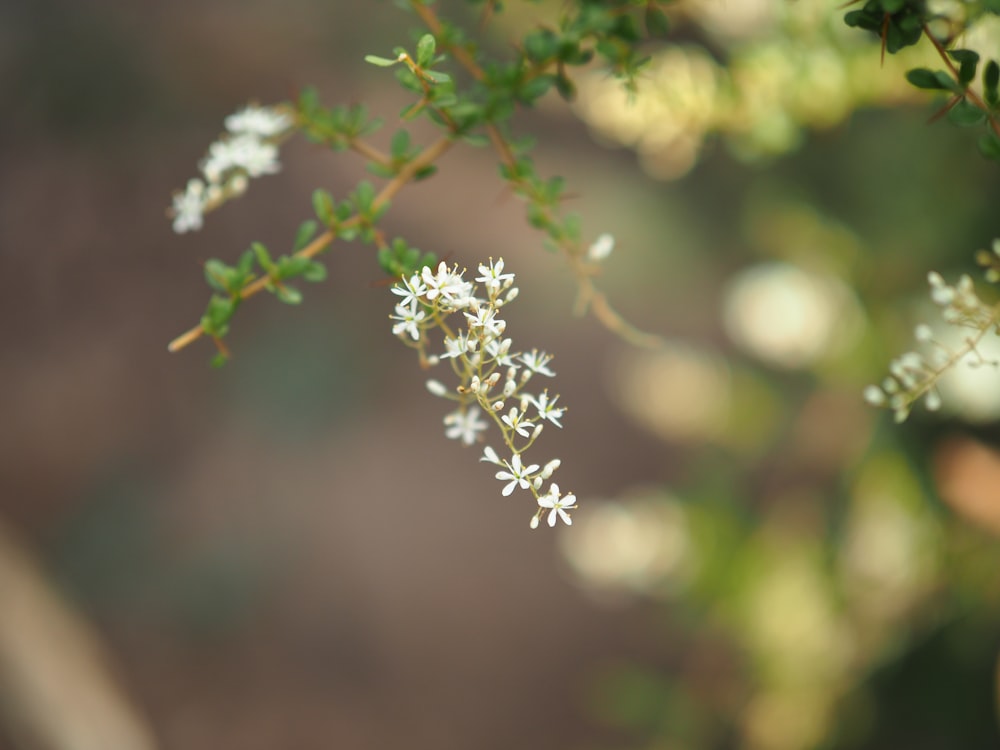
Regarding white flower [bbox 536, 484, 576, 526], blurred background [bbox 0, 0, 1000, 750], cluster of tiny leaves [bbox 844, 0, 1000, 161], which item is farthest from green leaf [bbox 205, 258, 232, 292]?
blurred background [bbox 0, 0, 1000, 750]

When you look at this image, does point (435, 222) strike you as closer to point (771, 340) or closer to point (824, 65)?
point (771, 340)

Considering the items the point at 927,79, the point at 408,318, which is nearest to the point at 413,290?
the point at 408,318

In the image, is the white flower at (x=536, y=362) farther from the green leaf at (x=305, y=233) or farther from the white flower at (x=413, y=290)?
the green leaf at (x=305, y=233)

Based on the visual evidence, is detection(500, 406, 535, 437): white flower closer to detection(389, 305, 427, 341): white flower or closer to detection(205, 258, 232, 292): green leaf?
detection(389, 305, 427, 341): white flower

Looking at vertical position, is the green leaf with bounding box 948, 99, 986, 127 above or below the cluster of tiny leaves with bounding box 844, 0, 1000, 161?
below

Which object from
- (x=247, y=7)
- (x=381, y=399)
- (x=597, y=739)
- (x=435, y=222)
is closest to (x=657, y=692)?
(x=597, y=739)

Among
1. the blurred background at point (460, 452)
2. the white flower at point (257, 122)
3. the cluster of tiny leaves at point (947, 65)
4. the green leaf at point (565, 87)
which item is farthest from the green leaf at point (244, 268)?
the blurred background at point (460, 452)

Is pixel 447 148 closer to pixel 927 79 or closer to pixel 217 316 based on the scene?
pixel 217 316
